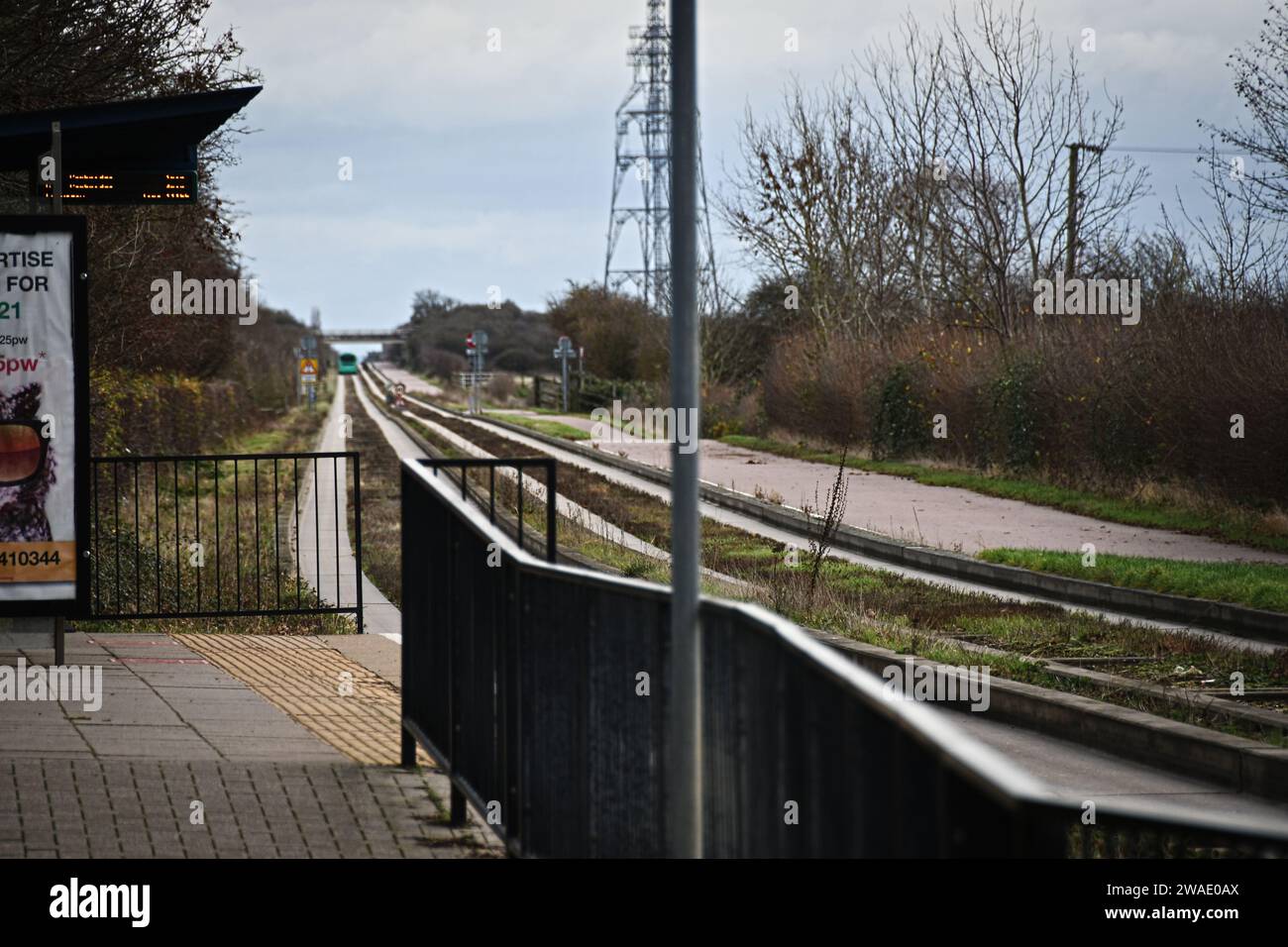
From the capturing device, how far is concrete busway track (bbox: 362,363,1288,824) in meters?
7.05

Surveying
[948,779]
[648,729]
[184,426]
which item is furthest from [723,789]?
[184,426]

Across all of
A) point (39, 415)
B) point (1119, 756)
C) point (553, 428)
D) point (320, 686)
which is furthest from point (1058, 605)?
point (553, 428)

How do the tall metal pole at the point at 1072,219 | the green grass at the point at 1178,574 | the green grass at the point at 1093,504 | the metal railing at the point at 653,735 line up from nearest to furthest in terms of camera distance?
the metal railing at the point at 653,735 < the green grass at the point at 1178,574 < the green grass at the point at 1093,504 < the tall metal pole at the point at 1072,219

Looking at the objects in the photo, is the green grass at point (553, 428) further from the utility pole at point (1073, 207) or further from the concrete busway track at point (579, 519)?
the utility pole at point (1073, 207)

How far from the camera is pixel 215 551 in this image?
53.9 ft

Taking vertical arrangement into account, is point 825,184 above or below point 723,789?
above

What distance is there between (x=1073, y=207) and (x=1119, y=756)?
22777mm

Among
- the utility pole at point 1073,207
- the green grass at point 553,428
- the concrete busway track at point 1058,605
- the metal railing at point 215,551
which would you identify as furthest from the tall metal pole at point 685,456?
the green grass at point 553,428

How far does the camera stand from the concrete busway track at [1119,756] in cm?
705

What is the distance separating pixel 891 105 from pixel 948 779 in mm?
34805

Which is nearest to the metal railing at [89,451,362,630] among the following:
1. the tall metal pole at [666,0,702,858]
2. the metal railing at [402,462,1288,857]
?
the metal railing at [402,462,1288,857]

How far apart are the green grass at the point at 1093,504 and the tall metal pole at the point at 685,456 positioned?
13322mm
